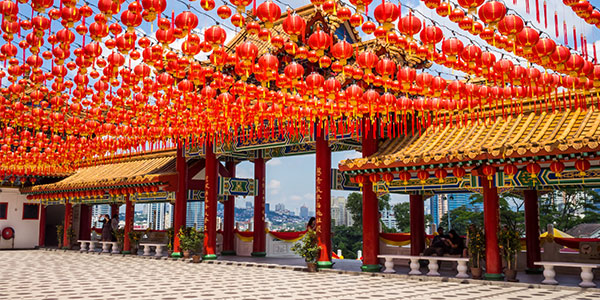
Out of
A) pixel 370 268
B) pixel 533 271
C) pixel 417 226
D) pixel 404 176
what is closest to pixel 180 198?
pixel 370 268

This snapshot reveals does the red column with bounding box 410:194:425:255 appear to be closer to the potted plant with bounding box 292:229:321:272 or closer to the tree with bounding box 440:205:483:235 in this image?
the potted plant with bounding box 292:229:321:272

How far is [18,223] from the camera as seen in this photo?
2730 centimetres

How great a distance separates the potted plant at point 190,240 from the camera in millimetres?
18719

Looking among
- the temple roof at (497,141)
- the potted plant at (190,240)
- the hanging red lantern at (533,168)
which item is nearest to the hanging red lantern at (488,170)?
the temple roof at (497,141)

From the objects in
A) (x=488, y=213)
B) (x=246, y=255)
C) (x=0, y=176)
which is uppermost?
(x=0, y=176)

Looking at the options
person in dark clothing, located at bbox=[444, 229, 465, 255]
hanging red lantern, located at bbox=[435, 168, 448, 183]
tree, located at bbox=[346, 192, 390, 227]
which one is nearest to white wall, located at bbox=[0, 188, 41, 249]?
tree, located at bbox=[346, 192, 390, 227]

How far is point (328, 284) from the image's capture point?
11.9m

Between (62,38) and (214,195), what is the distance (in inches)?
474

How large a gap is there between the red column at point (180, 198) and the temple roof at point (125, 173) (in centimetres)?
34

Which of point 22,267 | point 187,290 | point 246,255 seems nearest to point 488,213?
point 187,290

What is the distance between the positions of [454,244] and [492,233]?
214cm

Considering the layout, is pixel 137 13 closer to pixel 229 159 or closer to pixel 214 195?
pixel 214 195

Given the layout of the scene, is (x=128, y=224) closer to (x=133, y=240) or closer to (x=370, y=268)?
(x=133, y=240)

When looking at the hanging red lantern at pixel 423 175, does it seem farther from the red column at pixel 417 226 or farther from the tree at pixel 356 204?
the tree at pixel 356 204
